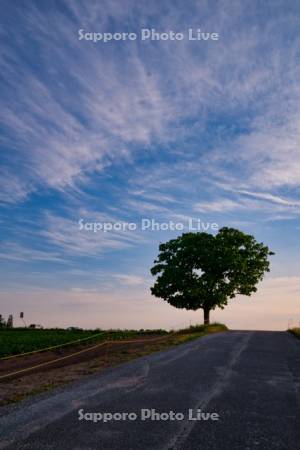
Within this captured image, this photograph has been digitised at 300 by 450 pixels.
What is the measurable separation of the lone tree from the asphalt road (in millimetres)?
28817

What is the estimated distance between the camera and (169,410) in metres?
9.12

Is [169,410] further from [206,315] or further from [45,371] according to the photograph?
[206,315]

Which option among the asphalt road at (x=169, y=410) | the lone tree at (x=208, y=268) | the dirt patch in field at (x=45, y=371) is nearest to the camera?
the asphalt road at (x=169, y=410)

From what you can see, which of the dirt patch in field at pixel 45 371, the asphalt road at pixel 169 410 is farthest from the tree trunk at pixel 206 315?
the asphalt road at pixel 169 410

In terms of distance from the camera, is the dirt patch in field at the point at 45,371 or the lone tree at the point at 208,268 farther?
the lone tree at the point at 208,268

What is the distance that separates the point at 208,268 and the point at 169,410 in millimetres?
36819

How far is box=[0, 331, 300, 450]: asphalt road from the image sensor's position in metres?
7.18

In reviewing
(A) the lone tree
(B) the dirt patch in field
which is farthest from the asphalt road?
(A) the lone tree

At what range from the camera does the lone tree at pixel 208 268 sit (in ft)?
145

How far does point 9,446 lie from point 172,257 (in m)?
39.9

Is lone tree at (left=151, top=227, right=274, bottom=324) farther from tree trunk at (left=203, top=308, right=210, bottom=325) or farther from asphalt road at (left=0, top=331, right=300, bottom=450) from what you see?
asphalt road at (left=0, top=331, right=300, bottom=450)

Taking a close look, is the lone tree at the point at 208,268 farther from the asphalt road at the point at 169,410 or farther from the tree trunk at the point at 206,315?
the asphalt road at the point at 169,410

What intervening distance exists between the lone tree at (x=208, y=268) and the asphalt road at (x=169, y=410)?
94.5 feet

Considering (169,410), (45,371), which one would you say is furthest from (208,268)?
(169,410)
